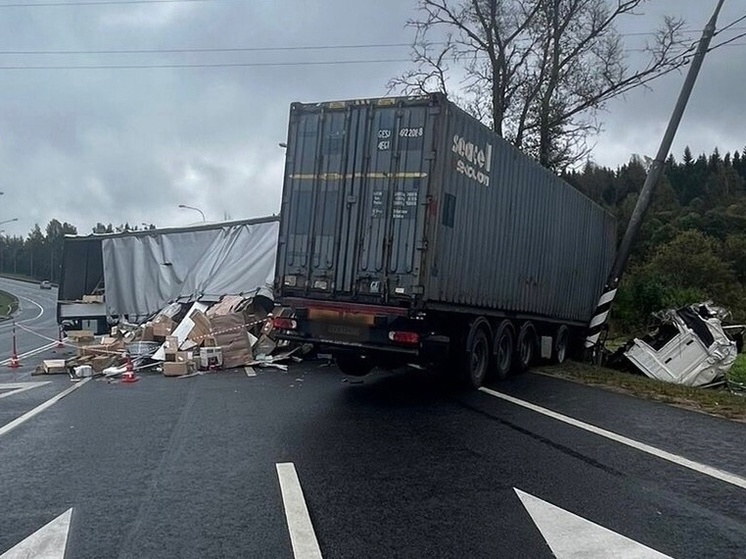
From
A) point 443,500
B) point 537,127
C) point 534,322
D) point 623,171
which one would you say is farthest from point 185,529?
point 623,171

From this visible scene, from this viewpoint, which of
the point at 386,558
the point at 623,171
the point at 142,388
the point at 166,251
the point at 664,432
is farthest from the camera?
the point at 623,171

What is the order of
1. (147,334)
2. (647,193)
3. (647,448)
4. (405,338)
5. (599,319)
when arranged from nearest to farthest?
1. (647,448)
2. (405,338)
3. (147,334)
4. (647,193)
5. (599,319)

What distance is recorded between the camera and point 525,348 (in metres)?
14.0

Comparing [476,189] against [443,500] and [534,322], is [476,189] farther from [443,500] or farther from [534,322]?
[443,500]

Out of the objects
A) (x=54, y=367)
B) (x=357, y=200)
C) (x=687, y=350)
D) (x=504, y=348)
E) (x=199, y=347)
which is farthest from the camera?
(x=199, y=347)

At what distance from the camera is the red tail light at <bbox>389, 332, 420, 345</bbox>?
31.3ft

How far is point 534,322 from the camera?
14344 millimetres

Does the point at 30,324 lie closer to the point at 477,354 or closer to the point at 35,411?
the point at 35,411

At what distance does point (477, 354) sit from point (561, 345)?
5672 mm

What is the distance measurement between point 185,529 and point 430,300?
540 cm

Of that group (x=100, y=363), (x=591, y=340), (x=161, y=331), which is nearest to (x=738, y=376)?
(x=591, y=340)

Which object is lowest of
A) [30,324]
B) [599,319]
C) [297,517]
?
[30,324]

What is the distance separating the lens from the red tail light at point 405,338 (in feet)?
31.3

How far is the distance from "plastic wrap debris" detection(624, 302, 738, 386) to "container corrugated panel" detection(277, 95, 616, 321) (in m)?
4.63
